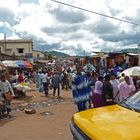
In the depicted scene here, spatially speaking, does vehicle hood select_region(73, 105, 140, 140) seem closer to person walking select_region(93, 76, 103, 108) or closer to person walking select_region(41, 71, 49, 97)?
person walking select_region(93, 76, 103, 108)

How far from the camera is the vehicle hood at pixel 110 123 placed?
175 inches

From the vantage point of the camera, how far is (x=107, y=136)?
4.46 m

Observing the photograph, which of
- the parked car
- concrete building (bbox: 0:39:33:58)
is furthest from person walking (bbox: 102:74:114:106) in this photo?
concrete building (bbox: 0:39:33:58)

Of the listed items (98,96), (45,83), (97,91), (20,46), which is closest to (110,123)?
(98,96)

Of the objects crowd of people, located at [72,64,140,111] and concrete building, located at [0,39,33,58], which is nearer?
crowd of people, located at [72,64,140,111]

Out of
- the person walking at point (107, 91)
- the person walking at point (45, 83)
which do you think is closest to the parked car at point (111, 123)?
the person walking at point (107, 91)

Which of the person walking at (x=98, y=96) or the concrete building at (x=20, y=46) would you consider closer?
the person walking at (x=98, y=96)

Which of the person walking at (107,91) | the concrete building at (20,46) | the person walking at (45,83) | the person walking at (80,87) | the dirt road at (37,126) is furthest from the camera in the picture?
the concrete building at (20,46)

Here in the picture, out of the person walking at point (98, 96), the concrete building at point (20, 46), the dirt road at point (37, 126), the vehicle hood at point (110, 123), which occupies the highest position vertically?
the concrete building at point (20, 46)

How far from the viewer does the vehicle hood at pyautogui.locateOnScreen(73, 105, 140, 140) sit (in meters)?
4.45

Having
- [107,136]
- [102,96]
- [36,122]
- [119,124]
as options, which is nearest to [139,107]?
[119,124]

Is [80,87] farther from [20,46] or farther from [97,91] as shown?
[20,46]

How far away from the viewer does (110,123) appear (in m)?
5.02

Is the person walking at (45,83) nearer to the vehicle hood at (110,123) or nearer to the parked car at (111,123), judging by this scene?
the parked car at (111,123)
